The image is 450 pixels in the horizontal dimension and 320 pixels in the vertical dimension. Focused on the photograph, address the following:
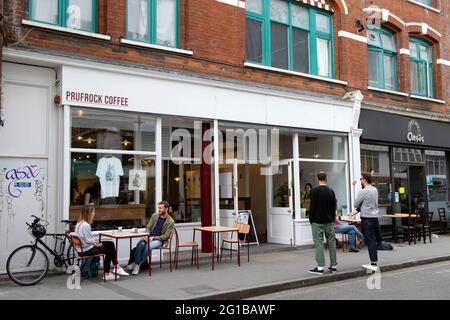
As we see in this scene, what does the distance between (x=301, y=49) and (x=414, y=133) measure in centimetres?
531

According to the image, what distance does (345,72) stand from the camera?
14305 mm

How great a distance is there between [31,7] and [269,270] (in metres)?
6.98

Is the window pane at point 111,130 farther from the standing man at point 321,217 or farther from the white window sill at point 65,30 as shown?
the standing man at point 321,217

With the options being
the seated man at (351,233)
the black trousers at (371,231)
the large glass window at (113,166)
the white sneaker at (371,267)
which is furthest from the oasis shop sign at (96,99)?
the seated man at (351,233)

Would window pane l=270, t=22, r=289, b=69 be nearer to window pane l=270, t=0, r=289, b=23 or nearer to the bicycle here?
window pane l=270, t=0, r=289, b=23

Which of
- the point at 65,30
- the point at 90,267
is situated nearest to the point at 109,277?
the point at 90,267

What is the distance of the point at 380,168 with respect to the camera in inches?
598

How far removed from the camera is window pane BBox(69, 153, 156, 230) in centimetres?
952

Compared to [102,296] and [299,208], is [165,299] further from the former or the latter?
[299,208]

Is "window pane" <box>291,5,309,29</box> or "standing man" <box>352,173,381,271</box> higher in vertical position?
"window pane" <box>291,5,309,29</box>

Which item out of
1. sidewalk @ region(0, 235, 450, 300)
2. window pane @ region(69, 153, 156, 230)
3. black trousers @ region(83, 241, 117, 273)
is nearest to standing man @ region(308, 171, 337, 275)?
sidewalk @ region(0, 235, 450, 300)

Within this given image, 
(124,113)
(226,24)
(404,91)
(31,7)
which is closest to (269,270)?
(124,113)

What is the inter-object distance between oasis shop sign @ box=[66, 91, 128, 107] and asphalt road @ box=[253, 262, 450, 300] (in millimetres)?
4836

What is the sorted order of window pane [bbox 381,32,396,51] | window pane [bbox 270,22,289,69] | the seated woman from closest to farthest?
the seated woman, window pane [bbox 270,22,289,69], window pane [bbox 381,32,396,51]
